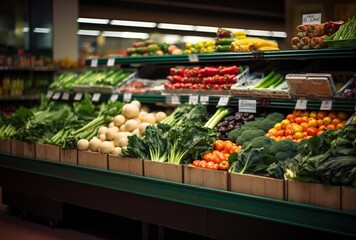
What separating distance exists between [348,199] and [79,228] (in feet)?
10.8

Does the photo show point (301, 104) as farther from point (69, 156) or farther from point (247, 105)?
point (69, 156)

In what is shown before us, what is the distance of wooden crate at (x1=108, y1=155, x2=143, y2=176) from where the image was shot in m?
5.06

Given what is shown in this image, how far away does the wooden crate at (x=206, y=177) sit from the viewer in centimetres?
438

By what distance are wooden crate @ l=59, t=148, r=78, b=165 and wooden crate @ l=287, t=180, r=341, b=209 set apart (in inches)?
98.6

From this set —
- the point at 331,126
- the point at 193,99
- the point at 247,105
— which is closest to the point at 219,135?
the point at 247,105

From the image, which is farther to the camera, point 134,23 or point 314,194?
point 134,23

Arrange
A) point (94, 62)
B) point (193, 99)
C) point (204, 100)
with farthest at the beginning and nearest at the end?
point (94, 62) → point (193, 99) → point (204, 100)

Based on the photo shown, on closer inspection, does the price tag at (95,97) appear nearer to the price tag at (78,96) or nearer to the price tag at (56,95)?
the price tag at (78,96)

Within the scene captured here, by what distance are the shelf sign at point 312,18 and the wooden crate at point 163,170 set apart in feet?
5.38

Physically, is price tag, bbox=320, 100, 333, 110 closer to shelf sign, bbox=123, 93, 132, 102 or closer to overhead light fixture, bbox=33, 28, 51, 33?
shelf sign, bbox=123, 93, 132, 102

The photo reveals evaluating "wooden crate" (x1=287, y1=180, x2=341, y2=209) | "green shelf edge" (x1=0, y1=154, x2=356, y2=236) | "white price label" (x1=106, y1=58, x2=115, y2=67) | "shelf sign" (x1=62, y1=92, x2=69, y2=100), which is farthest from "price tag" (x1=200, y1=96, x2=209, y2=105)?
"shelf sign" (x1=62, y1=92, x2=69, y2=100)

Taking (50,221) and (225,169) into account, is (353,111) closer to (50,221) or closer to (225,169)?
(225,169)

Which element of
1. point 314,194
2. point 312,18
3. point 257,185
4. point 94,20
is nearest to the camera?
point 314,194

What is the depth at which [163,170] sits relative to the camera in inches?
191
